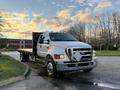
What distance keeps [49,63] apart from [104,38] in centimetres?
6285

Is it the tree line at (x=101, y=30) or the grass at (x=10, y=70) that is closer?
the grass at (x=10, y=70)

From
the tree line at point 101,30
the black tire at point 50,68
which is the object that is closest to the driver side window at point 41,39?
the black tire at point 50,68

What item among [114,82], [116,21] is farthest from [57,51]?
[116,21]

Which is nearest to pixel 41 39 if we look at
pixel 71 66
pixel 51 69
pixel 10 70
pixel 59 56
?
pixel 10 70

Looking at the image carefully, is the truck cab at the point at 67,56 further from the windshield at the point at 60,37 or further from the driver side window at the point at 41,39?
the driver side window at the point at 41,39

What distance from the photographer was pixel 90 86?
10.8m

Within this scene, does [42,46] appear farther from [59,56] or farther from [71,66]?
[71,66]

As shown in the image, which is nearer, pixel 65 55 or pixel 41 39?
pixel 65 55

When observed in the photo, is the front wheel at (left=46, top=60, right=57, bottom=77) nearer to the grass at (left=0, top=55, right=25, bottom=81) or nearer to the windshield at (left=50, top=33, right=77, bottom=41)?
the grass at (left=0, top=55, right=25, bottom=81)

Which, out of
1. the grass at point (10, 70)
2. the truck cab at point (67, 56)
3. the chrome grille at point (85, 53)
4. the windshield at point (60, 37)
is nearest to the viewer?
the grass at point (10, 70)

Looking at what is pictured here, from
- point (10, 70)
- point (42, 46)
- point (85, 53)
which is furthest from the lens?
point (42, 46)

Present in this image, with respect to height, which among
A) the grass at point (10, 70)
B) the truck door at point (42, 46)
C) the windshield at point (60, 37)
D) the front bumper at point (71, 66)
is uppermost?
the windshield at point (60, 37)

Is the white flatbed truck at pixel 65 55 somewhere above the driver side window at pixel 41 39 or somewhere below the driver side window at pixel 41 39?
below

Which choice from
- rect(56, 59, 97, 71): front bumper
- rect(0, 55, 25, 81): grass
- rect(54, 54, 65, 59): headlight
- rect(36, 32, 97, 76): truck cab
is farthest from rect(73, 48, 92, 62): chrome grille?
rect(0, 55, 25, 81): grass
